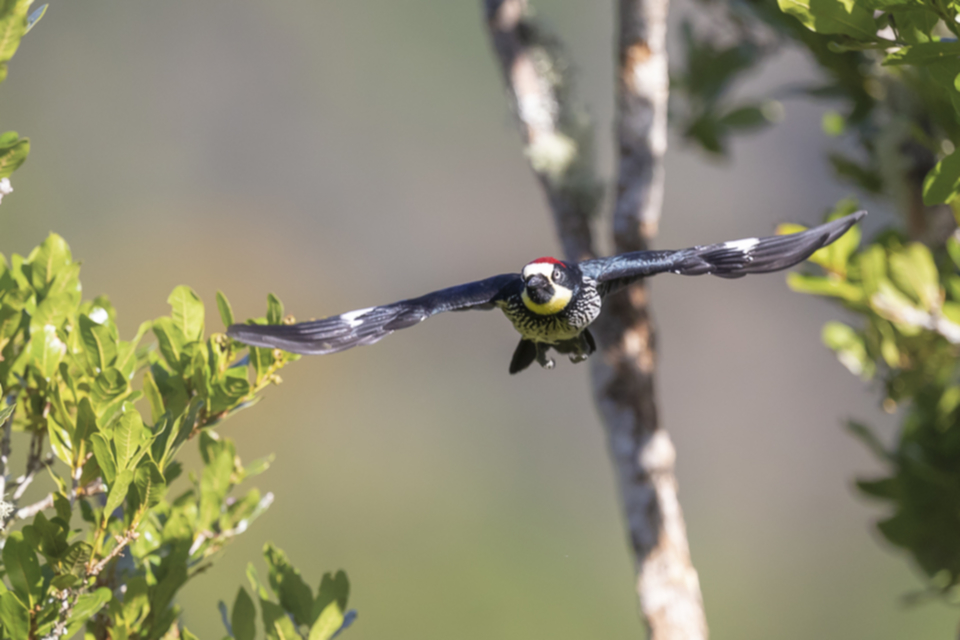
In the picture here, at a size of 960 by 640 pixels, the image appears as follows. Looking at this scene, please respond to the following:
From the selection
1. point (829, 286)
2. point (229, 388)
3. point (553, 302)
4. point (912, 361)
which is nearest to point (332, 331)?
Result: point (229, 388)

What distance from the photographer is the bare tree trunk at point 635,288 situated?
4.65 feet

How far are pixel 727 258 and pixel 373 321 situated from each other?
16.6 inches

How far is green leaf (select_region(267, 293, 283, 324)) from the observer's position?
892mm

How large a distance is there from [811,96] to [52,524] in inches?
68.0

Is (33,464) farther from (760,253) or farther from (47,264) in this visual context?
(760,253)

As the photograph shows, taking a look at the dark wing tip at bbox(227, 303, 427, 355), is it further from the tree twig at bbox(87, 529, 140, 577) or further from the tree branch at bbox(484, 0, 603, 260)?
the tree branch at bbox(484, 0, 603, 260)

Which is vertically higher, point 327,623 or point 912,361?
point 912,361

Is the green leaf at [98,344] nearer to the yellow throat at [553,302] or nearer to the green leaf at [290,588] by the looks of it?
the green leaf at [290,588]

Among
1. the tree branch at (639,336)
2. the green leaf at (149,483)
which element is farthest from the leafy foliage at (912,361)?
the green leaf at (149,483)

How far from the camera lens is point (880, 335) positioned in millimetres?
1490

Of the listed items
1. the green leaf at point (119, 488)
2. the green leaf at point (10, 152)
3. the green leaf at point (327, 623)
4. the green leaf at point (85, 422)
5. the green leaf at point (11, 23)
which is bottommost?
the green leaf at point (327, 623)

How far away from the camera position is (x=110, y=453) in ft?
2.42

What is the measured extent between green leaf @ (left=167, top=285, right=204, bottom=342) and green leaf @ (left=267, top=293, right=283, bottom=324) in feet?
0.25

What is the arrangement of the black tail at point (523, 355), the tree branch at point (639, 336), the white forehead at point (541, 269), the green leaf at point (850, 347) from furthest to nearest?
the green leaf at point (850, 347) → the tree branch at point (639, 336) → the black tail at point (523, 355) → the white forehead at point (541, 269)
